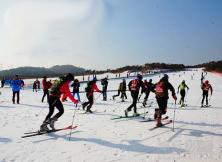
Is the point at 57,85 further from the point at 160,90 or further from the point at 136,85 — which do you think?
the point at 136,85

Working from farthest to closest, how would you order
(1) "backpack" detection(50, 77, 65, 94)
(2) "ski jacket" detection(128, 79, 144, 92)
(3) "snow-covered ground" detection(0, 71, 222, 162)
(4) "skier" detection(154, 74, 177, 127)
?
(2) "ski jacket" detection(128, 79, 144, 92) → (4) "skier" detection(154, 74, 177, 127) → (1) "backpack" detection(50, 77, 65, 94) → (3) "snow-covered ground" detection(0, 71, 222, 162)

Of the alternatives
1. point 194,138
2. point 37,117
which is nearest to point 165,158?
point 194,138

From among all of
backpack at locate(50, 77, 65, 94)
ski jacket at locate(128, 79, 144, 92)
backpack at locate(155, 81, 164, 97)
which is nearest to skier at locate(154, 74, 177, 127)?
backpack at locate(155, 81, 164, 97)

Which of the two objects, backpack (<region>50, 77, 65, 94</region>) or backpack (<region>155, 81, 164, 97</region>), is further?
backpack (<region>155, 81, 164, 97</region>)

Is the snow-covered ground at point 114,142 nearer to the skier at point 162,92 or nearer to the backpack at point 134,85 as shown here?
the skier at point 162,92

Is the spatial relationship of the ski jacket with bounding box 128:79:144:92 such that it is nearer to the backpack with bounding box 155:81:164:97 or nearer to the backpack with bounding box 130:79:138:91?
the backpack with bounding box 130:79:138:91

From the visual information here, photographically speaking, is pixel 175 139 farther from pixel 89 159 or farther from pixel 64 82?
pixel 64 82

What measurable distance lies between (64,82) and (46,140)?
205 cm

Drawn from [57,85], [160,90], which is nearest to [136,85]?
[160,90]

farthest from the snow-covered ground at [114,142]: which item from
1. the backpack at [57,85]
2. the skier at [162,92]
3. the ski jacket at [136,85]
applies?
the ski jacket at [136,85]

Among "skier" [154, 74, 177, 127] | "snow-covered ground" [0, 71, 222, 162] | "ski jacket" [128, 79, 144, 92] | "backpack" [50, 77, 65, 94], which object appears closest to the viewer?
"snow-covered ground" [0, 71, 222, 162]

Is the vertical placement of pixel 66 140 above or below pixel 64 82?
below

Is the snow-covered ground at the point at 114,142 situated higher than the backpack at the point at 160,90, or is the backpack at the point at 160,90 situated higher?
the backpack at the point at 160,90

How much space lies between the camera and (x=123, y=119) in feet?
45.2
